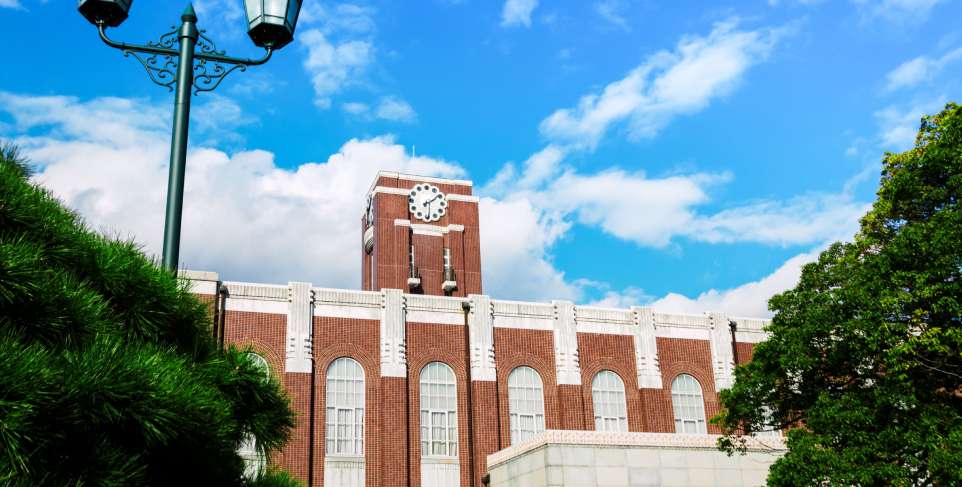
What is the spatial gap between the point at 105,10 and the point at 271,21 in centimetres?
145

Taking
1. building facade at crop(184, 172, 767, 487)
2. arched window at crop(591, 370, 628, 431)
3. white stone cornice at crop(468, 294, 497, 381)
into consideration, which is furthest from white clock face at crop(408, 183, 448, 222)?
arched window at crop(591, 370, 628, 431)

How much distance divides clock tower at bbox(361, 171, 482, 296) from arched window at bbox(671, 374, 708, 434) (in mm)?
12668

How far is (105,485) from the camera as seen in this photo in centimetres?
593

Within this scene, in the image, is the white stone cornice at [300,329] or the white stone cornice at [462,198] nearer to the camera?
the white stone cornice at [300,329]

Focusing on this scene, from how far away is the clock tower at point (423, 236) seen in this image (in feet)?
153

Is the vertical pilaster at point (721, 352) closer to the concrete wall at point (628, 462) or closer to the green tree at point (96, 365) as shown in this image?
the concrete wall at point (628, 462)

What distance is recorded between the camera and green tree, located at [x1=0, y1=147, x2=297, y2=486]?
563cm

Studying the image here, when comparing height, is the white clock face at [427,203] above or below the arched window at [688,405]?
above

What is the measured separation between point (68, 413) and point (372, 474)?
88.2 ft

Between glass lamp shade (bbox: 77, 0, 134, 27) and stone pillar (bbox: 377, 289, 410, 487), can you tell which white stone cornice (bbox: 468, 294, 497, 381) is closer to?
stone pillar (bbox: 377, 289, 410, 487)

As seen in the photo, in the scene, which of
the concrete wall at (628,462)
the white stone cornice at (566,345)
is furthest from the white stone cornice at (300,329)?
the white stone cornice at (566,345)

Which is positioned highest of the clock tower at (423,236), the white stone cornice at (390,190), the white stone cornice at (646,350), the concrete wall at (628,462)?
the white stone cornice at (390,190)

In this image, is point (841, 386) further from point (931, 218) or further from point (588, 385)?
point (588, 385)

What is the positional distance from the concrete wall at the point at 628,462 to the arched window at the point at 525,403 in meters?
3.98
